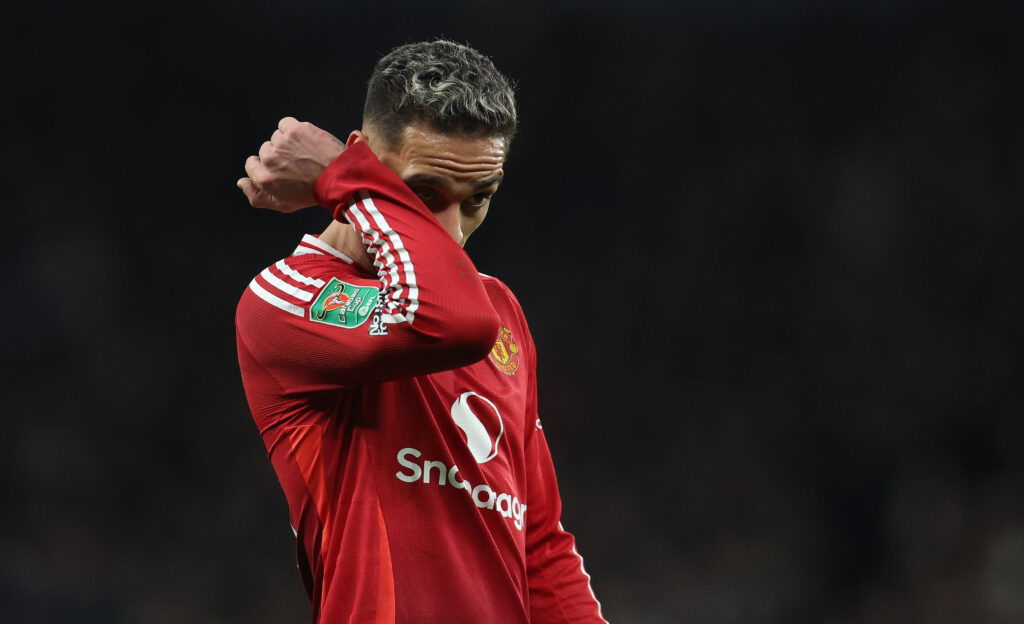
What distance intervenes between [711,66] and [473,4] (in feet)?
2.99

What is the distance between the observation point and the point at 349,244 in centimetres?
117

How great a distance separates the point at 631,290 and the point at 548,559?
224 centimetres

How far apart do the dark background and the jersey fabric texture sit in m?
2.27

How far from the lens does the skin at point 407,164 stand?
1.10 m

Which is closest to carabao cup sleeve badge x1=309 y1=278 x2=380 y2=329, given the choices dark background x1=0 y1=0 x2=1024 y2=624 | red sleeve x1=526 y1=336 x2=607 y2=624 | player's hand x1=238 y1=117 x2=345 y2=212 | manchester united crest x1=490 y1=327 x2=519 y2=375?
player's hand x1=238 y1=117 x2=345 y2=212

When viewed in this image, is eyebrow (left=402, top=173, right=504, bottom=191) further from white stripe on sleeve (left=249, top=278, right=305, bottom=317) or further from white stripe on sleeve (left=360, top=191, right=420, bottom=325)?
white stripe on sleeve (left=249, top=278, right=305, bottom=317)

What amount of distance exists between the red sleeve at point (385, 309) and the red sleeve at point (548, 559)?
1.21ft

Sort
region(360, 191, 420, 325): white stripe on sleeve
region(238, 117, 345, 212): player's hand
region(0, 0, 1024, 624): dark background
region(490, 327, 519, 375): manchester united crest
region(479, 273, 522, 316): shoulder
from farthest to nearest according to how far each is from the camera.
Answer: region(0, 0, 1024, 624): dark background → region(479, 273, 522, 316): shoulder → region(490, 327, 519, 375): manchester united crest → region(238, 117, 345, 212): player's hand → region(360, 191, 420, 325): white stripe on sleeve

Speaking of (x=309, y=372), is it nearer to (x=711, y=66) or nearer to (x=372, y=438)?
(x=372, y=438)

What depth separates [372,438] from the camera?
110 cm

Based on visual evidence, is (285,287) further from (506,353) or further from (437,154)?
(506,353)

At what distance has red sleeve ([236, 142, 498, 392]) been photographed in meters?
1.00

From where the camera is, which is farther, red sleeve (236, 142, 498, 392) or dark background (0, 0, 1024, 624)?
dark background (0, 0, 1024, 624)

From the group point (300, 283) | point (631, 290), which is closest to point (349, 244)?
point (300, 283)
